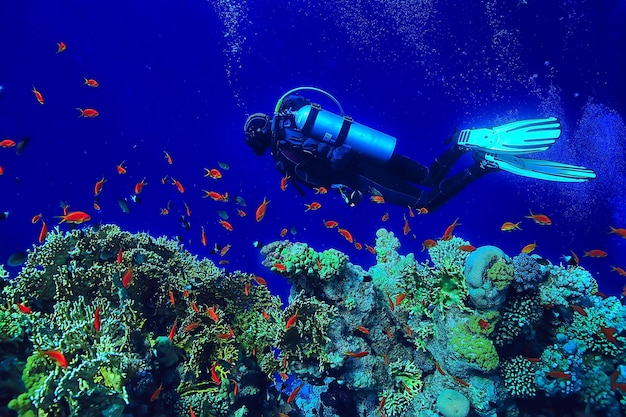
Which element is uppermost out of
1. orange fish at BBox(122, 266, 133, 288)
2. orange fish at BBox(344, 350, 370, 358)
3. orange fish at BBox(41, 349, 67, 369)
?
orange fish at BBox(344, 350, 370, 358)

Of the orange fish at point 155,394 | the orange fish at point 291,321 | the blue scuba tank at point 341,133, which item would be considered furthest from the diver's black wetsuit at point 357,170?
the orange fish at point 155,394

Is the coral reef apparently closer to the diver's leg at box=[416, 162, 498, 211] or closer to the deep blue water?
the diver's leg at box=[416, 162, 498, 211]

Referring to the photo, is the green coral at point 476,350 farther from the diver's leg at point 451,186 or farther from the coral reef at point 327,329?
the diver's leg at point 451,186

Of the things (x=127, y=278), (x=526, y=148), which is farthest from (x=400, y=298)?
(x=526, y=148)

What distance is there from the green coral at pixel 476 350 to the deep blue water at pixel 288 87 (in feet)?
62.6

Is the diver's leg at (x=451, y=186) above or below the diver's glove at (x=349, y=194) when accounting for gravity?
above

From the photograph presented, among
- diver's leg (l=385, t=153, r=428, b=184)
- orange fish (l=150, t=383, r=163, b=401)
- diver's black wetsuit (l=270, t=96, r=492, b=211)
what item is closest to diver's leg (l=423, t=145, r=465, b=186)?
diver's black wetsuit (l=270, t=96, r=492, b=211)

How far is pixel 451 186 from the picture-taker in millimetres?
9016

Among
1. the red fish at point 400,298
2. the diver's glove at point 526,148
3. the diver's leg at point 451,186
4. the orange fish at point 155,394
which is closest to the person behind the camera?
the orange fish at point 155,394

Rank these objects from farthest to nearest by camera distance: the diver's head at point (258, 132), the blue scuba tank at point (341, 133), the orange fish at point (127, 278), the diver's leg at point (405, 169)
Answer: the diver's leg at point (405, 169) → the blue scuba tank at point (341, 133) → the diver's head at point (258, 132) → the orange fish at point (127, 278)

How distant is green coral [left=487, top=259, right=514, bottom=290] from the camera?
14.6ft

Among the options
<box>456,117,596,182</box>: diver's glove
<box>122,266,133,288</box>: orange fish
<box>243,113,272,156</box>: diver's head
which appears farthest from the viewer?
<box>456,117,596,182</box>: diver's glove

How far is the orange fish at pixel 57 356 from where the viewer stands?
142 inches

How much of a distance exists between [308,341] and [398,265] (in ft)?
8.82
